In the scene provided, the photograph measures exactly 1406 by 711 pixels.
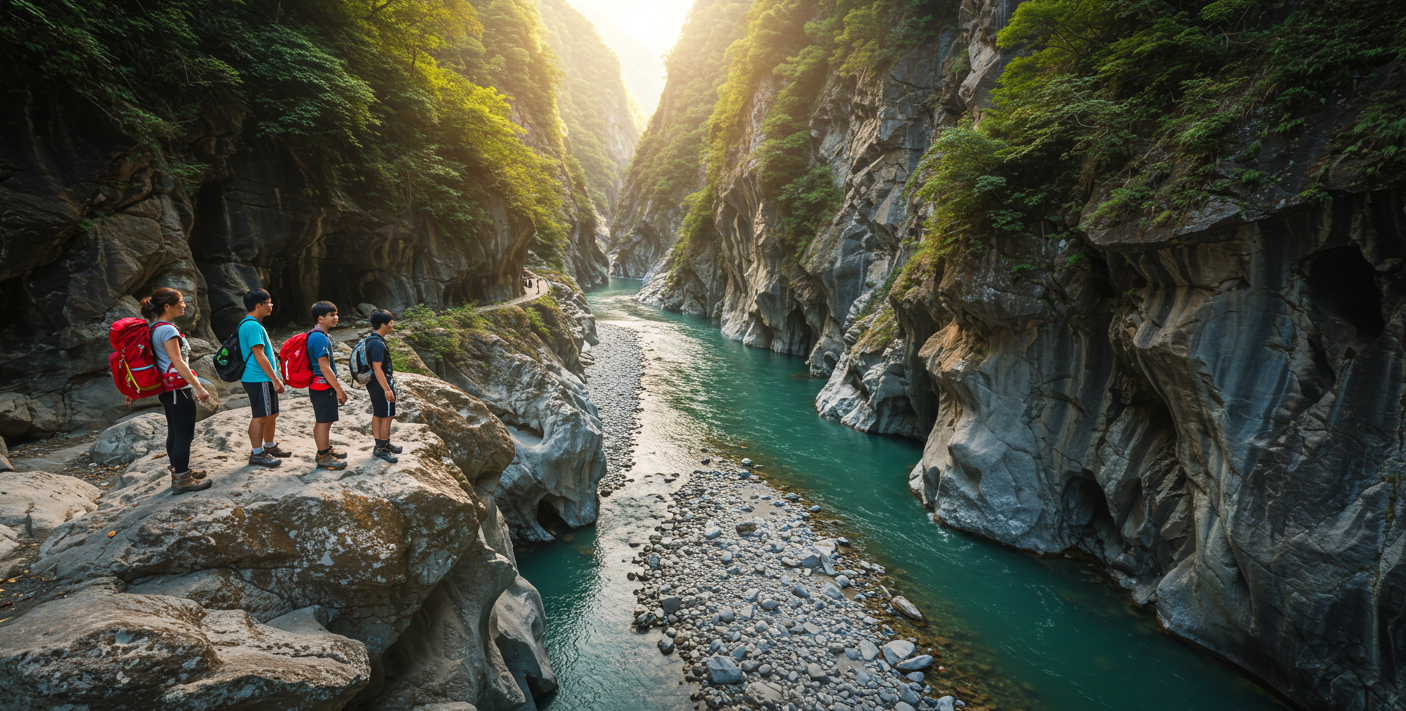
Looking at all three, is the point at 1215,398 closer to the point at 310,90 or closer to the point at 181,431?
the point at 181,431

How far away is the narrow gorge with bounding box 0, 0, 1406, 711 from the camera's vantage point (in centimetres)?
475

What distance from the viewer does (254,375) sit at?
5.29 m

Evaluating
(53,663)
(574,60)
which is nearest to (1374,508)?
(53,663)

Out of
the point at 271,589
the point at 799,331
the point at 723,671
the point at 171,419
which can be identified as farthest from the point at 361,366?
the point at 799,331

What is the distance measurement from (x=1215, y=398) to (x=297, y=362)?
12.9 meters

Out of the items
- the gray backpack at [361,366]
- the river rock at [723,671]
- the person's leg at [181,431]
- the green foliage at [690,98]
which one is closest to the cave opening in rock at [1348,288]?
the river rock at [723,671]

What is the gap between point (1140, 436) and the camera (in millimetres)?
10703

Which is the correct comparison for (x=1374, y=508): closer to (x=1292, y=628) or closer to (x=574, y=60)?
(x=1292, y=628)

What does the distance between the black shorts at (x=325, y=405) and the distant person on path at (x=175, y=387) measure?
922 millimetres

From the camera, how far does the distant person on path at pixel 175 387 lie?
15.4 feet

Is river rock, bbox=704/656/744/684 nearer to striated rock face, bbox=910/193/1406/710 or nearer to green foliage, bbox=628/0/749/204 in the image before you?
striated rock face, bbox=910/193/1406/710

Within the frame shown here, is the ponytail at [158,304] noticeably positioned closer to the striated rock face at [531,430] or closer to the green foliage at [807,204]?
the striated rock face at [531,430]

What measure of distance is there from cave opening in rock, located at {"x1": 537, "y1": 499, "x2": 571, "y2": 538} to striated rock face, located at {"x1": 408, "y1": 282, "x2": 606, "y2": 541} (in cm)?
3

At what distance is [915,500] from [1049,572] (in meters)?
3.69
